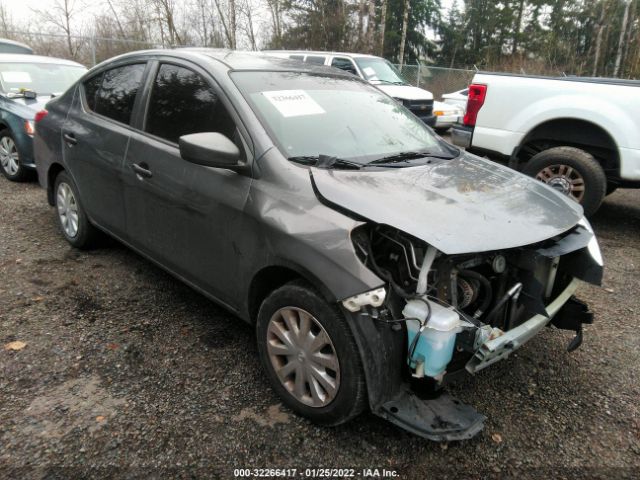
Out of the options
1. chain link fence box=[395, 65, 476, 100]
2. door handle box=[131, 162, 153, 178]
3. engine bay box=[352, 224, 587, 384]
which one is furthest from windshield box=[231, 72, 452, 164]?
chain link fence box=[395, 65, 476, 100]

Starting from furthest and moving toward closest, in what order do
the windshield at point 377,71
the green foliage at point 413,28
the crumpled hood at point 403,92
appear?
the green foliage at point 413,28
the windshield at point 377,71
the crumpled hood at point 403,92

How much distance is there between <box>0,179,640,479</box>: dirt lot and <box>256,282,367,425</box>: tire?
0.16 metres

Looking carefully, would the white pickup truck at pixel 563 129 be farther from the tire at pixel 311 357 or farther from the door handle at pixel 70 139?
the door handle at pixel 70 139

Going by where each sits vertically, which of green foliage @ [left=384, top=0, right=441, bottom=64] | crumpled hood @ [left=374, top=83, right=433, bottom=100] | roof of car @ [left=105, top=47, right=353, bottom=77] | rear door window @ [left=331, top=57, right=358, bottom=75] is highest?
green foliage @ [left=384, top=0, right=441, bottom=64]

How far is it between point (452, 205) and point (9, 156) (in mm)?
6323

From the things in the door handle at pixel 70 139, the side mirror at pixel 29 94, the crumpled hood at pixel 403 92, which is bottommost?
the door handle at pixel 70 139

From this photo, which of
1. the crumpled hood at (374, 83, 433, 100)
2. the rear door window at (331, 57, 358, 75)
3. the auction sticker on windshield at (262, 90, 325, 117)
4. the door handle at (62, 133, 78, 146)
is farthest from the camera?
the rear door window at (331, 57, 358, 75)

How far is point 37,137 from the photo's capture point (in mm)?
4430

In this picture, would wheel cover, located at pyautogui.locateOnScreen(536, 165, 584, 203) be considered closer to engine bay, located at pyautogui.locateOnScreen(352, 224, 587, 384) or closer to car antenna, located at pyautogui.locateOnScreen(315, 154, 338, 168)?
engine bay, located at pyautogui.locateOnScreen(352, 224, 587, 384)

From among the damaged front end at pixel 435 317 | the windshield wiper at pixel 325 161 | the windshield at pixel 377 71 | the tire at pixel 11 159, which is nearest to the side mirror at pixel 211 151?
the windshield wiper at pixel 325 161

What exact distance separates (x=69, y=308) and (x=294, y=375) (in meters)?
1.91

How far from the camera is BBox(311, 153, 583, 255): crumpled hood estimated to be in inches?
80.1

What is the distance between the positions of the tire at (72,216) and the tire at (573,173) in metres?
4.64

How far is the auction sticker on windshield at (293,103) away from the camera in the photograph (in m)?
2.73
